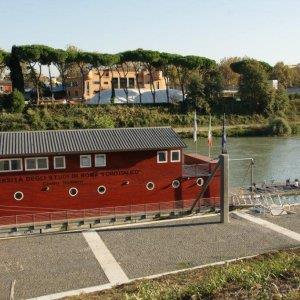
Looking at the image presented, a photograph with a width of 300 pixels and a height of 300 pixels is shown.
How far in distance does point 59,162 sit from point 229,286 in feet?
52.5

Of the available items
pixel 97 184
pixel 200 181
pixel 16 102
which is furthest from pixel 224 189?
pixel 16 102

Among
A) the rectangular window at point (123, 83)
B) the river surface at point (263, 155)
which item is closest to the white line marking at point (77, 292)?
the river surface at point (263, 155)

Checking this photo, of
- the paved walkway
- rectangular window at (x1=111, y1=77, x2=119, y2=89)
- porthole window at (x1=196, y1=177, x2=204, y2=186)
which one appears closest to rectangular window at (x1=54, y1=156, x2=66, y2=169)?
the paved walkway

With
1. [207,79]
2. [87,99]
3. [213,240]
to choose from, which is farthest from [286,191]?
[87,99]

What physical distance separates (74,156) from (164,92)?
70.9 m

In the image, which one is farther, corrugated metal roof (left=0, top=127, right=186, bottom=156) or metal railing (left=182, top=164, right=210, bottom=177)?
metal railing (left=182, top=164, right=210, bottom=177)

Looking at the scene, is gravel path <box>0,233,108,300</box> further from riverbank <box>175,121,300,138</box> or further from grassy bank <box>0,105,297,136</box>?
riverbank <box>175,121,300,138</box>

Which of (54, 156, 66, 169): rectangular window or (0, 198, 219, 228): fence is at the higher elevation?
(54, 156, 66, 169): rectangular window

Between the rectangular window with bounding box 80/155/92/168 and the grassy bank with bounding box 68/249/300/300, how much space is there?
1063cm

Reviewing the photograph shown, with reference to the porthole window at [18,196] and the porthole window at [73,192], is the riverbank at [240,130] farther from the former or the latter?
the porthole window at [18,196]

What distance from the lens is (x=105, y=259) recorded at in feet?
77.4

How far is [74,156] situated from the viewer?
1149 inches

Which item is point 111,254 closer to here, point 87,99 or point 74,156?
point 74,156

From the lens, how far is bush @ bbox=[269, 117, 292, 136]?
8362 cm
